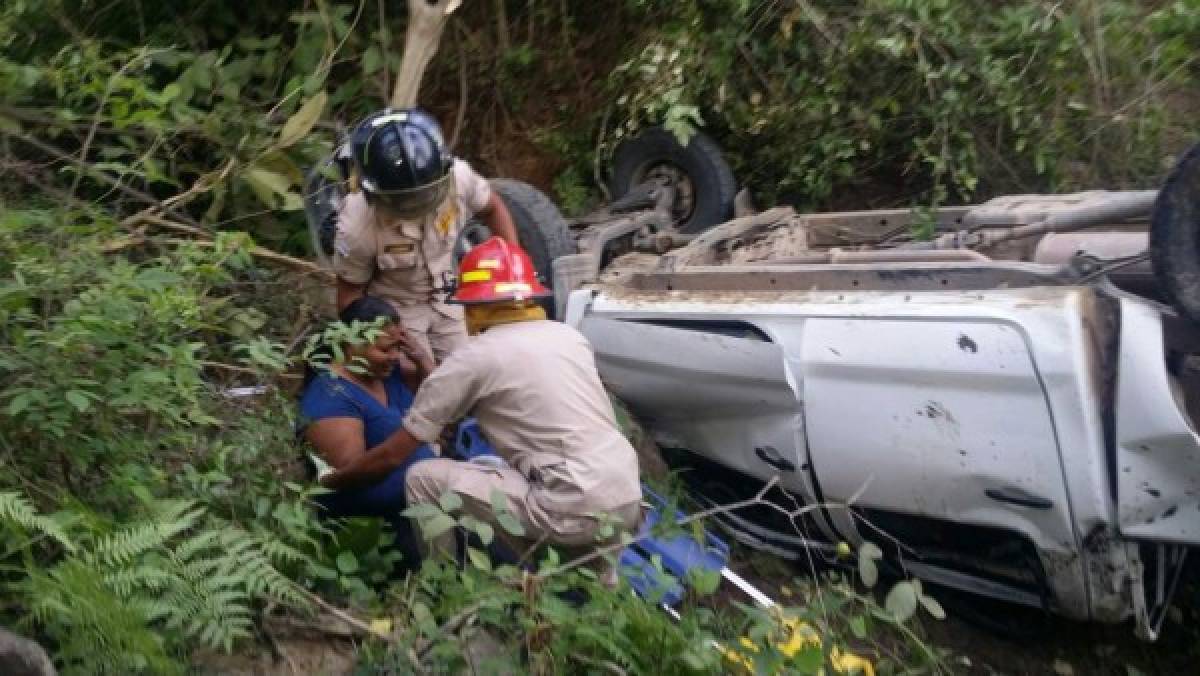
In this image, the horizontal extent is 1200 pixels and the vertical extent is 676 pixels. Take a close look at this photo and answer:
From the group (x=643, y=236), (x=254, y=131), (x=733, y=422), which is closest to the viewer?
(x=733, y=422)

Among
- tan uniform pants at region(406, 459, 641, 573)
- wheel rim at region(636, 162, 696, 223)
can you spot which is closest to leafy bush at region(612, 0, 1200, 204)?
wheel rim at region(636, 162, 696, 223)

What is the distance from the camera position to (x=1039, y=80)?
6500 millimetres

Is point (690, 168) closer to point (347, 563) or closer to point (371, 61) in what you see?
point (371, 61)

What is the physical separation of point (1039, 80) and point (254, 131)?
4078 millimetres

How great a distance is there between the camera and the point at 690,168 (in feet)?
21.5

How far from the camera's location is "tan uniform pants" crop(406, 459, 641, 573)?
11.5 feet

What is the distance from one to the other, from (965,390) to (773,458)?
0.75 metres

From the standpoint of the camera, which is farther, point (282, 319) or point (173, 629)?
point (282, 319)

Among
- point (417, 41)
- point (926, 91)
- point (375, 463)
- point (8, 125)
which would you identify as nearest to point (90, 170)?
point (8, 125)

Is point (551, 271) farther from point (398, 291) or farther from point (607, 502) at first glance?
point (607, 502)

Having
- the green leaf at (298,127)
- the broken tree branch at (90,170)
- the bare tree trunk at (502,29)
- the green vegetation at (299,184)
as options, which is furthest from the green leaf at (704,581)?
the bare tree trunk at (502,29)

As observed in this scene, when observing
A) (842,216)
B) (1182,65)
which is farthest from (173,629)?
(1182,65)

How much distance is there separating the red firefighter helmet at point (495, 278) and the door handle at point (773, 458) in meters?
0.95

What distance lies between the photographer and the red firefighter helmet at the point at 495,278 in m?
3.61
